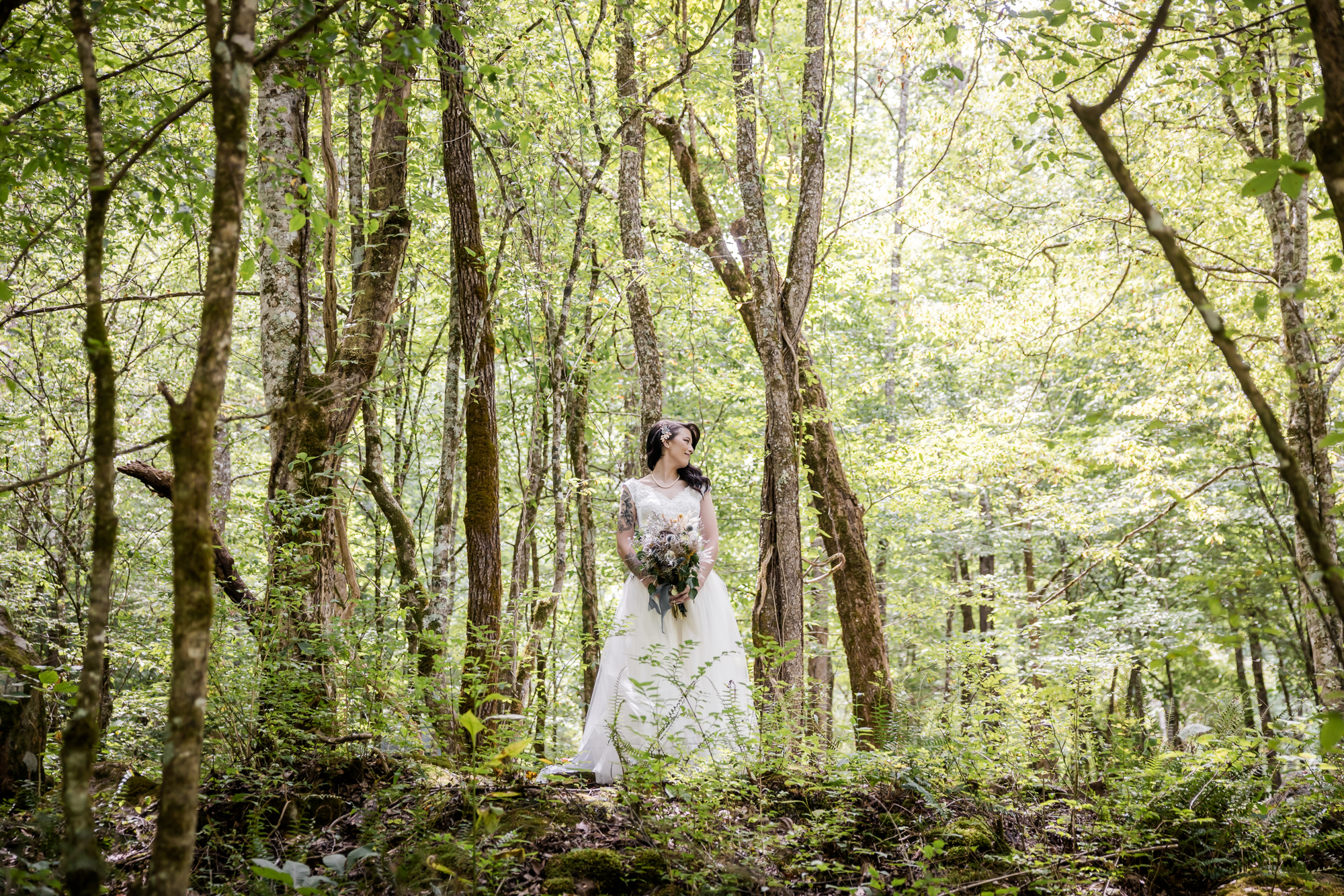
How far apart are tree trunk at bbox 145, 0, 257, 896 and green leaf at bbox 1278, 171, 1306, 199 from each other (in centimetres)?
230

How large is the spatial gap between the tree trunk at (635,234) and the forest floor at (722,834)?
4054 millimetres

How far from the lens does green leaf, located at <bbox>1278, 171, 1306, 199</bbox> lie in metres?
1.74

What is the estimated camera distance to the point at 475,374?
5652mm

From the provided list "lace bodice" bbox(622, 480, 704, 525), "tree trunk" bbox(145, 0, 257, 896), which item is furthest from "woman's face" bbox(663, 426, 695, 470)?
"tree trunk" bbox(145, 0, 257, 896)

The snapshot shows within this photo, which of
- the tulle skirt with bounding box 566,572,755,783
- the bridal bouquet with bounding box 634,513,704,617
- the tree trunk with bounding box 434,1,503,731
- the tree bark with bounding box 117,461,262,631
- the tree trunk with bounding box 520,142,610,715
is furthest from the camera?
the tree trunk with bounding box 520,142,610,715

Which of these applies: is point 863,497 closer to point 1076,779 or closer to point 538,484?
point 538,484

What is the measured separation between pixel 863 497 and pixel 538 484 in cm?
745

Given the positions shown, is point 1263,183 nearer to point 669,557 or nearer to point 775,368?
point 669,557

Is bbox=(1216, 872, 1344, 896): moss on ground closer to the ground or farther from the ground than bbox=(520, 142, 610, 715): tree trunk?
closer to the ground

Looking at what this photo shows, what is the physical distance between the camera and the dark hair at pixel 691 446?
Result: 238 inches

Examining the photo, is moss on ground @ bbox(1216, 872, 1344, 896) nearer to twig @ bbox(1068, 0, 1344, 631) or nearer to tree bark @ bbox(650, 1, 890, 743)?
twig @ bbox(1068, 0, 1344, 631)

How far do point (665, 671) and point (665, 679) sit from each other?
0.72 feet

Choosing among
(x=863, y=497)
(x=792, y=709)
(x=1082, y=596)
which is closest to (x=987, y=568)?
(x=1082, y=596)

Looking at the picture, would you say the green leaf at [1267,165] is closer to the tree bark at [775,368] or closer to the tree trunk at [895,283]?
the tree bark at [775,368]
